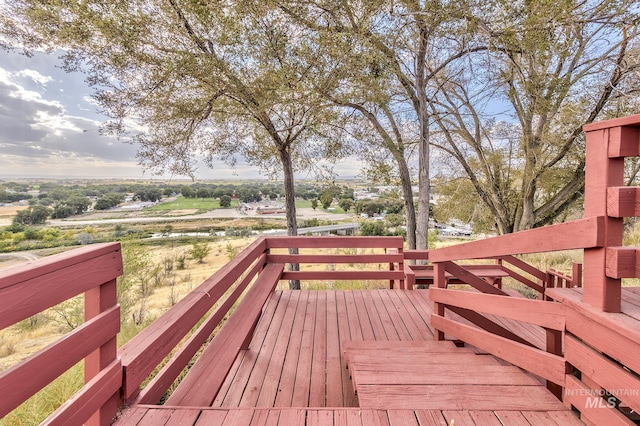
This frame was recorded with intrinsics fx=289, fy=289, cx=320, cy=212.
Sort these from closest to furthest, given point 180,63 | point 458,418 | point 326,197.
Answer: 1. point 458,418
2. point 180,63
3. point 326,197

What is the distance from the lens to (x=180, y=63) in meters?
5.06

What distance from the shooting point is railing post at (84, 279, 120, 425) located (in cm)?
124

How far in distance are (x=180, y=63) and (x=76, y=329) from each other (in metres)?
5.25

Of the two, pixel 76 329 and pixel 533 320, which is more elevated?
pixel 76 329

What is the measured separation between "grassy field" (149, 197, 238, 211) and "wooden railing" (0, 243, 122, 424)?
24.2ft

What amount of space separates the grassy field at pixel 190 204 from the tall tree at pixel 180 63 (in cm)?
206

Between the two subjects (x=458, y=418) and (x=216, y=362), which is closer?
(x=458, y=418)

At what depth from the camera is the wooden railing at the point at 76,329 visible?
34.4 inches

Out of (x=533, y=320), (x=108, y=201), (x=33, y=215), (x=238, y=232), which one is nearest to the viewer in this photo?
(x=533, y=320)

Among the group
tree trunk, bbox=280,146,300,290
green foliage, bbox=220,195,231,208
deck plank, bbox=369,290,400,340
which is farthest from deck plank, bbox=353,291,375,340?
green foliage, bbox=220,195,231,208

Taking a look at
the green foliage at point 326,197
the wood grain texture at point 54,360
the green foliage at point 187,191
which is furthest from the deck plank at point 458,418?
the green foliage at point 187,191

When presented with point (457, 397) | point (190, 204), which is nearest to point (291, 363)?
point (457, 397)

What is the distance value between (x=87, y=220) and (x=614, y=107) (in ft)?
42.4

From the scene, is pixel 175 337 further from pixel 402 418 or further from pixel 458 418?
pixel 458 418
